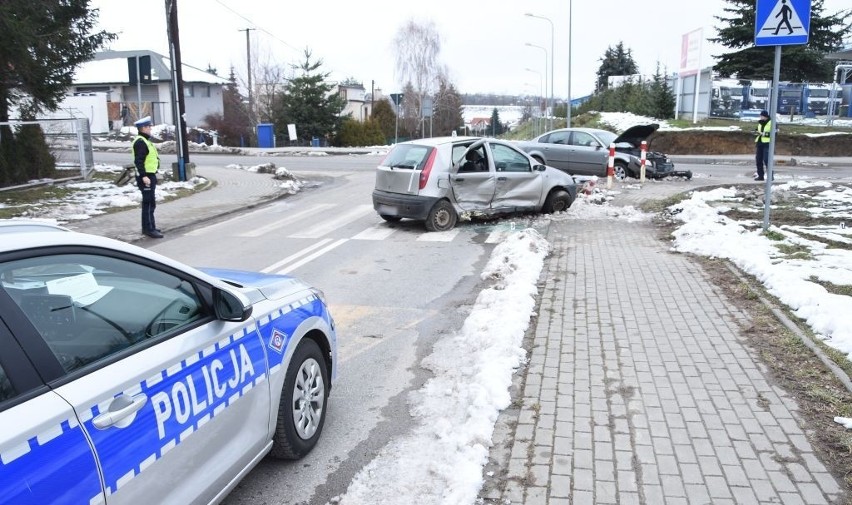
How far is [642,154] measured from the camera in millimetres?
18156

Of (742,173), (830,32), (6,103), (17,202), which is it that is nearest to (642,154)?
(742,173)

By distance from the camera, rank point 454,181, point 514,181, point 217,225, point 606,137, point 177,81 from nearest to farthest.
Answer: point 454,181 < point 514,181 < point 217,225 < point 177,81 < point 606,137

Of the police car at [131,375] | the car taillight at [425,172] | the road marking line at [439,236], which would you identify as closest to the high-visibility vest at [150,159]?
the car taillight at [425,172]

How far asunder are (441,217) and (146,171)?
5.12m

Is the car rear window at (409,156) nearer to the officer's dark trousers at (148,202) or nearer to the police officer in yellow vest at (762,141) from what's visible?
the officer's dark trousers at (148,202)

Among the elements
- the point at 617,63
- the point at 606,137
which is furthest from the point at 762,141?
the point at 617,63

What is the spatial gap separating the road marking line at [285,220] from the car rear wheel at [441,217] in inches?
117

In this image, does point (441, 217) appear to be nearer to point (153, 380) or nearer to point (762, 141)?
point (153, 380)

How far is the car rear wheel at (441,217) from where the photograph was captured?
457 inches

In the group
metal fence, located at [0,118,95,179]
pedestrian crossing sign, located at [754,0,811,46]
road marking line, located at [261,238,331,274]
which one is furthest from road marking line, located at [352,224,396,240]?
metal fence, located at [0,118,95,179]

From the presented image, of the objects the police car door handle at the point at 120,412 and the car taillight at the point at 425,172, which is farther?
the car taillight at the point at 425,172

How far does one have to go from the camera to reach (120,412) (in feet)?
8.04

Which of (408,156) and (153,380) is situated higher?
(408,156)

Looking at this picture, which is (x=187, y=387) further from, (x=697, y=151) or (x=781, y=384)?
(x=697, y=151)
